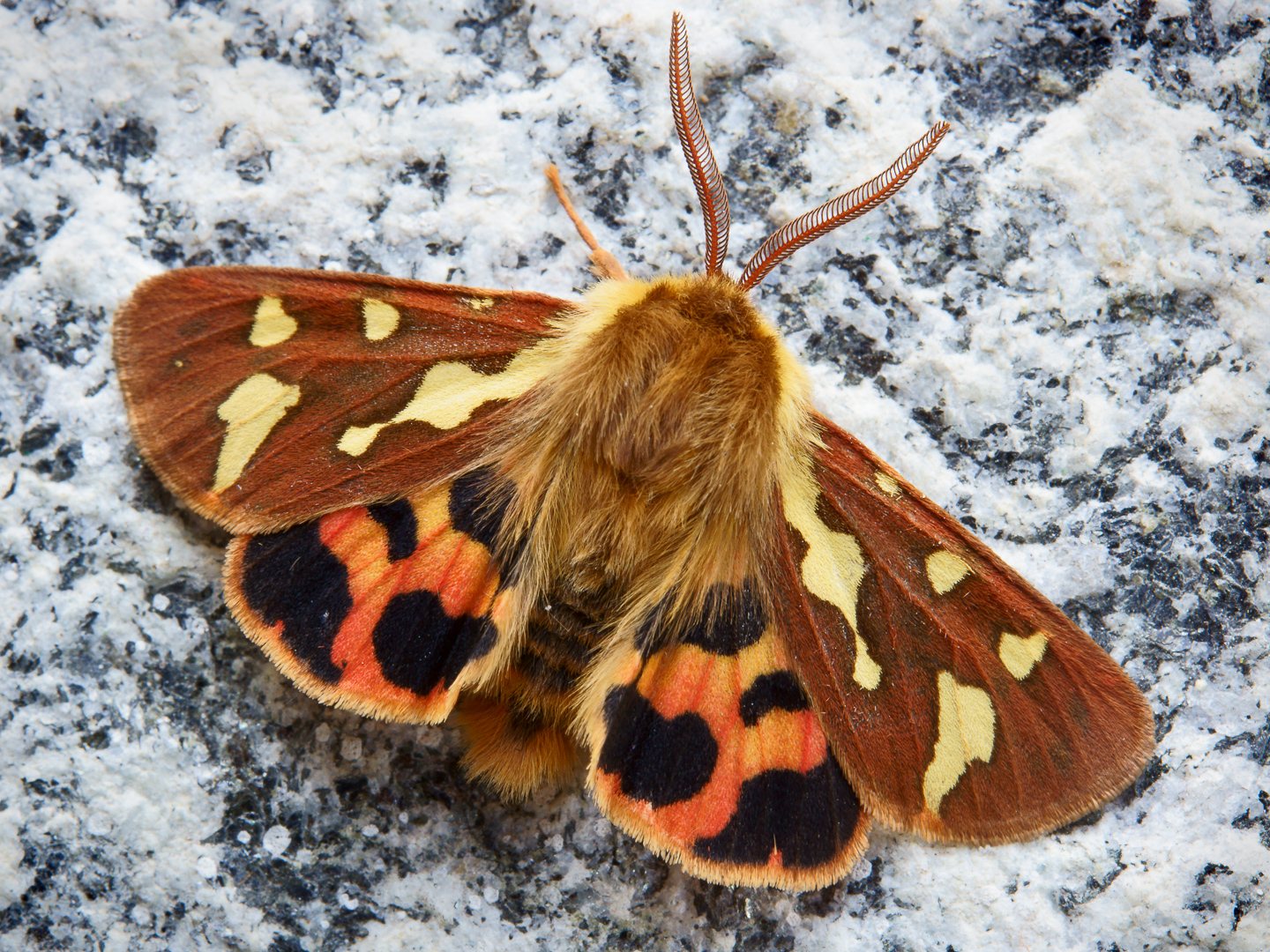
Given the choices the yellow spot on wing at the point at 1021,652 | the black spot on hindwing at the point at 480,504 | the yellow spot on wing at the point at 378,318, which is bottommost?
the black spot on hindwing at the point at 480,504

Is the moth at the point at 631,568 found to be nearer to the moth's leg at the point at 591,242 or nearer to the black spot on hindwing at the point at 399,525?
the black spot on hindwing at the point at 399,525

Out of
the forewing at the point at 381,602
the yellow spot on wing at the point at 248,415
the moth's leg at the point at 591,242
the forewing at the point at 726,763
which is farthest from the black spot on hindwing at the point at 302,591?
the moth's leg at the point at 591,242

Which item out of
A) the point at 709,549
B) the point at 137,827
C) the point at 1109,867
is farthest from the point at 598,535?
the point at 1109,867

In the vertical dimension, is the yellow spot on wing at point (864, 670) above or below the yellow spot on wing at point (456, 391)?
below

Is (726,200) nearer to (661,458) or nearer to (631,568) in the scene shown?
(661,458)

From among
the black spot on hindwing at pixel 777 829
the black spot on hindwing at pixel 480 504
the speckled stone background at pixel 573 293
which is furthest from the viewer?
the speckled stone background at pixel 573 293

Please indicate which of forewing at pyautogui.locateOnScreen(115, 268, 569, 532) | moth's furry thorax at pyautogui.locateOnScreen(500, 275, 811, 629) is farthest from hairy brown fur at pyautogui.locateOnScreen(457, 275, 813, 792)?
forewing at pyautogui.locateOnScreen(115, 268, 569, 532)

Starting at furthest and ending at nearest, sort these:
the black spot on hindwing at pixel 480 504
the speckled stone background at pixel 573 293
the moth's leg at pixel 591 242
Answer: the moth's leg at pixel 591 242 → the speckled stone background at pixel 573 293 → the black spot on hindwing at pixel 480 504

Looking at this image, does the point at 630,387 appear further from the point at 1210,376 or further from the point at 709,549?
the point at 1210,376
